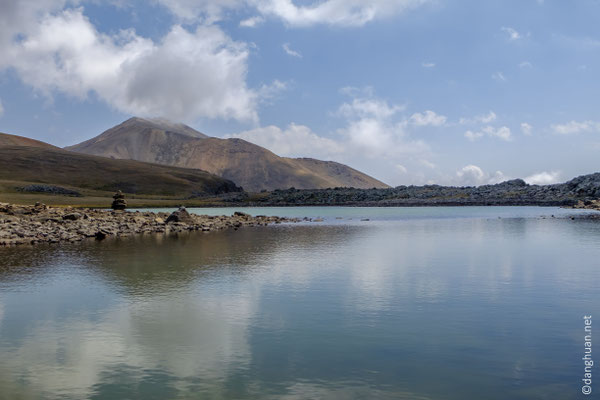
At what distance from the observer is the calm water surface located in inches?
455

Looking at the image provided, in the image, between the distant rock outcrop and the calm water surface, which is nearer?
the calm water surface

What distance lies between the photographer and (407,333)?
15289 mm

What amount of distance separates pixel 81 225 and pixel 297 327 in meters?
41.5

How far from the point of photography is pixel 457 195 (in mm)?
152000

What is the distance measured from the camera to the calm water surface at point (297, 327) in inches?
455

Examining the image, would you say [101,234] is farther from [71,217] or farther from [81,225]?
[71,217]

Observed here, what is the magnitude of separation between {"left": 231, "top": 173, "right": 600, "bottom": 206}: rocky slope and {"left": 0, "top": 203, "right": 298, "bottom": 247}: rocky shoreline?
83594 mm

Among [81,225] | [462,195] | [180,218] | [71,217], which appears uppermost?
[462,195]

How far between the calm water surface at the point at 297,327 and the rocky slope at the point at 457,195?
9702 centimetres

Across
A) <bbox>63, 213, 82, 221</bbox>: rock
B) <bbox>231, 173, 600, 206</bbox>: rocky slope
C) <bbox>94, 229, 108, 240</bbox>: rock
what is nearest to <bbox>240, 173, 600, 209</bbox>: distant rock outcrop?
<bbox>231, 173, 600, 206</bbox>: rocky slope

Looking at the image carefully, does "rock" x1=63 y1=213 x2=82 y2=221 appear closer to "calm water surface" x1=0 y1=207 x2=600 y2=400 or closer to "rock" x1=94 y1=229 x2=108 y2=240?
"rock" x1=94 y1=229 x2=108 y2=240

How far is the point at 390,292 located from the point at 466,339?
21.3 ft

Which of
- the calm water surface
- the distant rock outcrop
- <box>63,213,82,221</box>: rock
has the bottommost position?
the calm water surface

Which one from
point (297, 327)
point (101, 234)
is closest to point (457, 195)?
point (101, 234)
